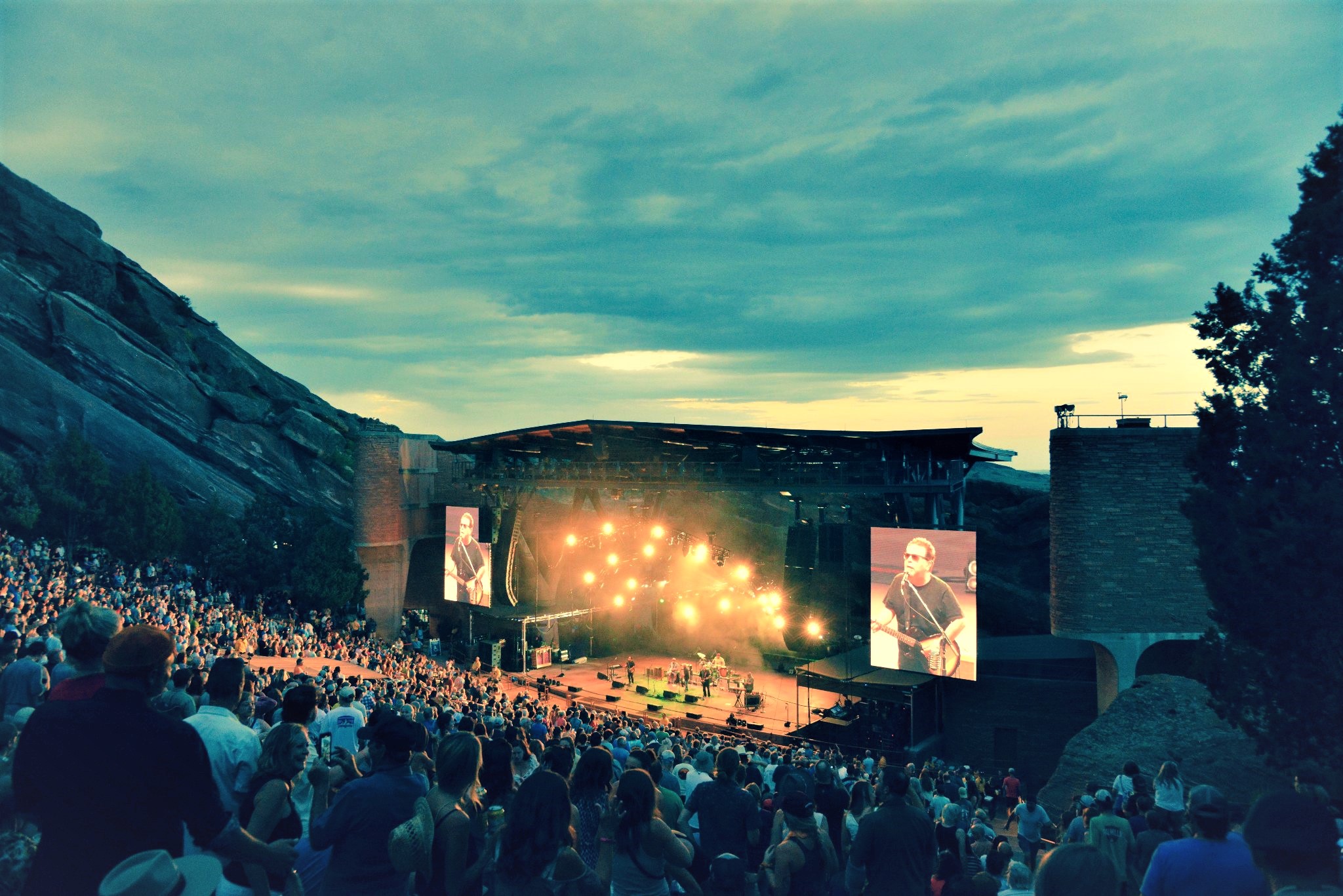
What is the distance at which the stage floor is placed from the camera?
26500 millimetres

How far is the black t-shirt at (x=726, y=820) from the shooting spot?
16.8 feet

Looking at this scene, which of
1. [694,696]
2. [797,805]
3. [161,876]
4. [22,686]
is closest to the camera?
[161,876]

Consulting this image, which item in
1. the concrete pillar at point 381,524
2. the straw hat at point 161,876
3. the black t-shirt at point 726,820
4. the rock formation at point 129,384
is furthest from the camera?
the rock formation at point 129,384

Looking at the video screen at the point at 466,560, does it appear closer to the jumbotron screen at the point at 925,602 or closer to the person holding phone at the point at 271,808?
the jumbotron screen at the point at 925,602

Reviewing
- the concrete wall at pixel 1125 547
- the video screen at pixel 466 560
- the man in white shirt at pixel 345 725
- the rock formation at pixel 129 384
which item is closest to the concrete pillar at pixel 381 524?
the video screen at pixel 466 560

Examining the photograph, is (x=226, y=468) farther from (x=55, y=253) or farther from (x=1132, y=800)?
(x=1132, y=800)

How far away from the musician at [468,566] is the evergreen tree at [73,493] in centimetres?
1511

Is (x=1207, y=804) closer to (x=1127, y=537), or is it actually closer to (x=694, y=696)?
(x=1127, y=537)

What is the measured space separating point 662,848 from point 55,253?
2210 inches

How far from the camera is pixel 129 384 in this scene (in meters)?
41.3

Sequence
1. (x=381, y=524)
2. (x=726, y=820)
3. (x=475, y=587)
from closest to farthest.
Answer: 1. (x=726, y=820)
2. (x=475, y=587)
3. (x=381, y=524)

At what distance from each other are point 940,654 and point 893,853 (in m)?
16.5

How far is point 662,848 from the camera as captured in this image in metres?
4.00

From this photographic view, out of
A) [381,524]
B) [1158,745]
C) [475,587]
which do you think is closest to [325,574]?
[381,524]
